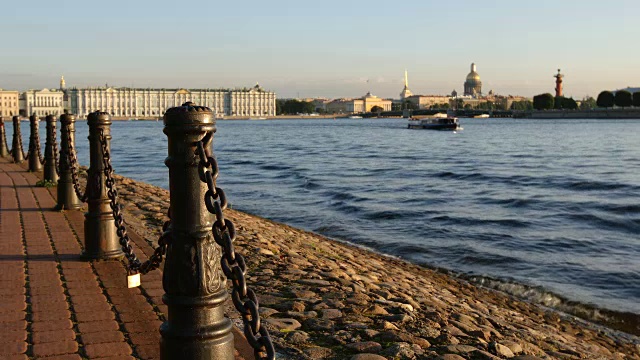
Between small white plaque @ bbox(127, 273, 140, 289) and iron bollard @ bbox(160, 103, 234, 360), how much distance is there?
1942mm

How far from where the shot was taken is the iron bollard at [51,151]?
8.86 meters

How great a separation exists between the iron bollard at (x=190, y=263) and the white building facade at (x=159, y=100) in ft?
467

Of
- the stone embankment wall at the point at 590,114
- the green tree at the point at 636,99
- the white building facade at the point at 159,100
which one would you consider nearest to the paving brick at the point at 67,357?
the stone embankment wall at the point at 590,114

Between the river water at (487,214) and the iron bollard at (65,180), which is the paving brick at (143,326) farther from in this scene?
the river water at (487,214)

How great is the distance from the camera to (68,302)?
3906 millimetres

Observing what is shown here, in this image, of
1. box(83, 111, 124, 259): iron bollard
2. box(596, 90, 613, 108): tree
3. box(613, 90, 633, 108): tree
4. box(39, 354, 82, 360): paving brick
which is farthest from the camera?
box(596, 90, 613, 108): tree

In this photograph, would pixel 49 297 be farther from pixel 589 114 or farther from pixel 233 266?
pixel 589 114

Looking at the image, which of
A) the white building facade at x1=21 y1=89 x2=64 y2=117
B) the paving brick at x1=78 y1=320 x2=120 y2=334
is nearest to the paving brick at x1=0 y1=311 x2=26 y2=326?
the paving brick at x1=78 y1=320 x2=120 y2=334

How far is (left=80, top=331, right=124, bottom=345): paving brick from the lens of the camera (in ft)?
10.7

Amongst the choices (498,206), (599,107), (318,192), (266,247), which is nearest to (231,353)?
(266,247)

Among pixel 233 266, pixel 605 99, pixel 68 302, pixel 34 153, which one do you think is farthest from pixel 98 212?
pixel 605 99

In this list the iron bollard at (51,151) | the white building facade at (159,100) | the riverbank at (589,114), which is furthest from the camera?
the white building facade at (159,100)

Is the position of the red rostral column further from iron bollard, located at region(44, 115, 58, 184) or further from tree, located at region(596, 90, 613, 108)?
iron bollard, located at region(44, 115, 58, 184)

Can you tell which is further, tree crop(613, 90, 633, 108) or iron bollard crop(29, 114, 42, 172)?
tree crop(613, 90, 633, 108)
